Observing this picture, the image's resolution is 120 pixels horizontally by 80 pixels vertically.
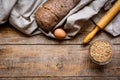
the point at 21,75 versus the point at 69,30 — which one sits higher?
the point at 69,30

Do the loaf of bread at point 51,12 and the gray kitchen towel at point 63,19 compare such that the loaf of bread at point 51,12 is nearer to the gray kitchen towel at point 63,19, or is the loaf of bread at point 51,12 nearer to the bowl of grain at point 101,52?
the gray kitchen towel at point 63,19

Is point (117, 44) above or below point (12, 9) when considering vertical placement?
below

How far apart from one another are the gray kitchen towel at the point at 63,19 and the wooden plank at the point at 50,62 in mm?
66

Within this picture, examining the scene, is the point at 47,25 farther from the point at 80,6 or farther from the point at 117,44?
the point at 117,44

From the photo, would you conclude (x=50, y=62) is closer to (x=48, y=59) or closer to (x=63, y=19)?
(x=48, y=59)

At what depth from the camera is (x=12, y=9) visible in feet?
3.67

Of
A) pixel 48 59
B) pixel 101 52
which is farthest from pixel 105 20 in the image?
pixel 48 59

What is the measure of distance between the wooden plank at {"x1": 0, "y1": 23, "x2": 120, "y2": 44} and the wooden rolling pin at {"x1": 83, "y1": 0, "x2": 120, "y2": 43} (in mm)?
35

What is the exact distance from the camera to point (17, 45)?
113 centimetres

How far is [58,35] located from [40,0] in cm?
18

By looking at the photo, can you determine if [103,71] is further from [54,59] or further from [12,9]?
[12,9]

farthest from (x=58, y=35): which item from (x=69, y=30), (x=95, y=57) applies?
(x=95, y=57)

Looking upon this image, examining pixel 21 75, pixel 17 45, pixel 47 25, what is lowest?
pixel 21 75

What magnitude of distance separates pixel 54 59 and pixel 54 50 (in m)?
0.04
